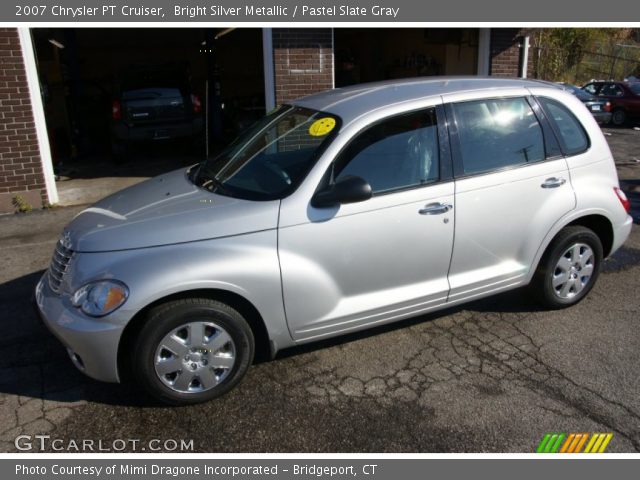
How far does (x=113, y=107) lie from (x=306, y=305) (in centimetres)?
919

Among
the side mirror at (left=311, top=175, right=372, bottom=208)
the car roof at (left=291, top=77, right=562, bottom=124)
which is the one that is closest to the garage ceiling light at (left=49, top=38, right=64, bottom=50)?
the car roof at (left=291, top=77, right=562, bottom=124)

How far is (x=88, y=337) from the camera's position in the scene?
3.28m

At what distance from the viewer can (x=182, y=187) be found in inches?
165

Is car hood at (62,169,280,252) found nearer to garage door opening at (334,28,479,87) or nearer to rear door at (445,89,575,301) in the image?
rear door at (445,89,575,301)

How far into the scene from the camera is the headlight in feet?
10.7

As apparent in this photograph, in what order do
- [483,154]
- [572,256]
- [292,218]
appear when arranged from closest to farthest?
[292,218], [483,154], [572,256]

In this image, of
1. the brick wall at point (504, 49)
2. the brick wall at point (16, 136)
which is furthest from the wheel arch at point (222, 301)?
the brick wall at point (504, 49)

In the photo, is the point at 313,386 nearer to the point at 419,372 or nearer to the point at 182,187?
the point at 419,372

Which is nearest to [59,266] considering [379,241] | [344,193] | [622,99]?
[344,193]

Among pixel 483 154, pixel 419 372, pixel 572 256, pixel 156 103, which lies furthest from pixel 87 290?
pixel 156 103

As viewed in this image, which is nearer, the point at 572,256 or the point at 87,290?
the point at 87,290

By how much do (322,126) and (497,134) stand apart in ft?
4.28
